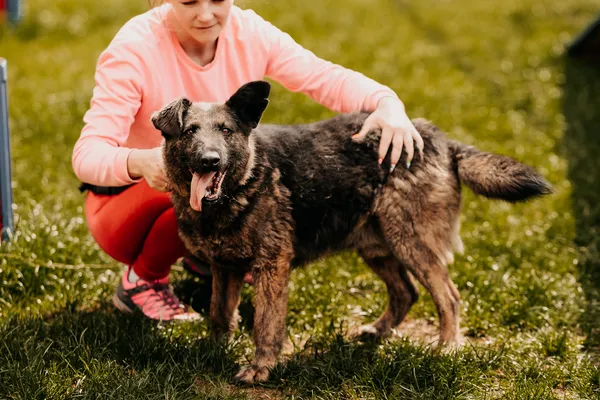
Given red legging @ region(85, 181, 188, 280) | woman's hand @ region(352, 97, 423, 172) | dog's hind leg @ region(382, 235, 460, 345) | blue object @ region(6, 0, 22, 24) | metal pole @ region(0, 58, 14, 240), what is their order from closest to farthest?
woman's hand @ region(352, 97, 423, 172) → dog's hind leg @ region(382, 235, 460, 345) → red legging @ region(85, 181, 188, 280) → metal pole @ region(0, 58, 14, 240) → blue object @ region(6, 0, 22, 24)

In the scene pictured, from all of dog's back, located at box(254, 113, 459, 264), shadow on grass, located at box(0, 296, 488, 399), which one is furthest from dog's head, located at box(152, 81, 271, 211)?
shadow on grass, located at box(0, 296, 488, 399)

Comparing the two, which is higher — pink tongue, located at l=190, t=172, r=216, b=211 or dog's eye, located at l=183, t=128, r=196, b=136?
dog's eye, located at l=183, t=128, r=196, b=136

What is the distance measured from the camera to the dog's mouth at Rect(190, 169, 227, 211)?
10.7 ft

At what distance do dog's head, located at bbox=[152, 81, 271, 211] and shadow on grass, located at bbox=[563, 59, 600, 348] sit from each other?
2.11 metres

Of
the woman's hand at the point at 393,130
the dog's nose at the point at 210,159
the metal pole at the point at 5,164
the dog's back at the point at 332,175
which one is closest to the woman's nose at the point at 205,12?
the dog's back at the point at 332,175

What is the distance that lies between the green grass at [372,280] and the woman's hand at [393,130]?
938mm

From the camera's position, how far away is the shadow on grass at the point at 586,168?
4524mm

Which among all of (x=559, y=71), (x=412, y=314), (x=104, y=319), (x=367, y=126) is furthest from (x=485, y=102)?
(x=104, y=319)

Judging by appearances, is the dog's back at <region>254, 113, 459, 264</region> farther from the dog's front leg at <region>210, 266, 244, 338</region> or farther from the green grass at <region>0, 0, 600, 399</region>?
the green grass at <region>0, 0, 600, 399</region>

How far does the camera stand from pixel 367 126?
3707 millimetres

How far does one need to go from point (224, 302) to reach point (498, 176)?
58.8 inches

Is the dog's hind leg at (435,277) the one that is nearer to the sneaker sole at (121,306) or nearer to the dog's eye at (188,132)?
the dog's eye at (188,132)

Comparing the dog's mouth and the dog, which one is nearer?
the dog's mouth

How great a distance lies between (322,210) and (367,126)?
17.9 inches
